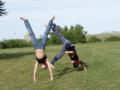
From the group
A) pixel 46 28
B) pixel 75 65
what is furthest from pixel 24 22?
pixel 75 65

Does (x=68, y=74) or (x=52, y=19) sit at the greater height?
(x=52, y=19)

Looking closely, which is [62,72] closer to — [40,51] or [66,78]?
[66,78]

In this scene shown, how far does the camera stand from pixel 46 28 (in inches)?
699

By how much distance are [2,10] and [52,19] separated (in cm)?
1431

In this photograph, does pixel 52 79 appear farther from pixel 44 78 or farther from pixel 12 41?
pixel 12 41

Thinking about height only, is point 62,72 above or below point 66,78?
below

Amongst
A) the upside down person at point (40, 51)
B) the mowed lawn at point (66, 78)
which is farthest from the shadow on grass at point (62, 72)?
the upside down person at point (40, 51)

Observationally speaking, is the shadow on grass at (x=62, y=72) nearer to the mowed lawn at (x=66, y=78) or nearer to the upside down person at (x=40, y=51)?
the mowed lawn at (x=66, y=78)

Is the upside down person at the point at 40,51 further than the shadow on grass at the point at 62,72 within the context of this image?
No

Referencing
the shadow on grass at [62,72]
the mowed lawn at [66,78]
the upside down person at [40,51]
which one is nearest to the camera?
the mowed lawn at [66,78]

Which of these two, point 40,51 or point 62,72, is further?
point 62,72

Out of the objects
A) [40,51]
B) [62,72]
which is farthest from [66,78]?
[62,72]

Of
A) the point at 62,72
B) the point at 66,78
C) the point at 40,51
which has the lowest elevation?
the point at 62,72

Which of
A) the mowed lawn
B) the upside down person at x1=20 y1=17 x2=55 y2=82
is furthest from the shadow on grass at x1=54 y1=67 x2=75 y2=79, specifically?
the upside down person at x1=20 y1=17 x2=55 y2=82
